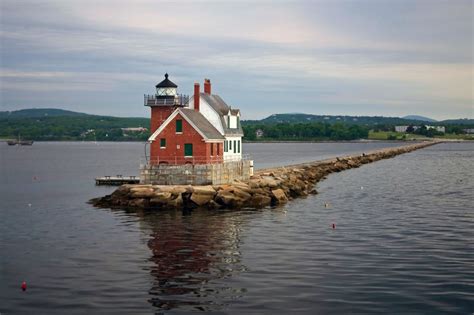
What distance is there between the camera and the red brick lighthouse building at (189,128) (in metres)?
52.0

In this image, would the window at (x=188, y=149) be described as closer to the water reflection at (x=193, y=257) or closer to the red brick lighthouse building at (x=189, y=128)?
the red brick lighthouse building at (x=189, y=128)

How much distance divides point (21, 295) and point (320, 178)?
196 feet

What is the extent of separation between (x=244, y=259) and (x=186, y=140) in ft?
74.8

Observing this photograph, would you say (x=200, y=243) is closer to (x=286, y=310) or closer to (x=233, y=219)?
(x=233, y=219)

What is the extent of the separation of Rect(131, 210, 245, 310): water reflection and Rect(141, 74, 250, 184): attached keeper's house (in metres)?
4.75

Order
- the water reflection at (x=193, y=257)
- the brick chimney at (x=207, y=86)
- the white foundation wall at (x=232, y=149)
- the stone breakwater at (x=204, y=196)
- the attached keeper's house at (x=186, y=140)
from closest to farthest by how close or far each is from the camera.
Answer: the water reflection at (x=193, y=257) → the stone breakwater at (x=204, y=196) → the attached keeper's house at (x=186, y=140) → the white foundation wall at (x=232, y=149) → the brick chimney at (x=207, y=86)

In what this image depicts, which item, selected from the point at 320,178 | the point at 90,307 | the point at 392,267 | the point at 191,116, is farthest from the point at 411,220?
the point at 320,178

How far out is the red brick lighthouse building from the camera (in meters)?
52.0

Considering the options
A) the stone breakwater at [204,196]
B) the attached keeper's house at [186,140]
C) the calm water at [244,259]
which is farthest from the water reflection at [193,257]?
the attached keeper's house at [186,140]

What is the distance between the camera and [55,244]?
35.6 metres

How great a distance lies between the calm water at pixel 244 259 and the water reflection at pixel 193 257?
68 millimetres

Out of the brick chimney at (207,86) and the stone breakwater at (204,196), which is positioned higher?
the brick chimney at (207,86)

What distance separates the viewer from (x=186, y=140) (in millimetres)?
52094

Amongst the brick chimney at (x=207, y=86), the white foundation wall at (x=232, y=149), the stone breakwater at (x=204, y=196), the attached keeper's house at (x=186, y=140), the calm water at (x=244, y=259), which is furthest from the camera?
the brick chimney at (x=207, y=86)
